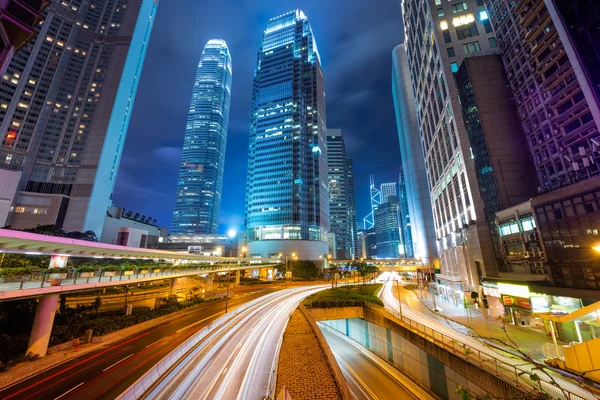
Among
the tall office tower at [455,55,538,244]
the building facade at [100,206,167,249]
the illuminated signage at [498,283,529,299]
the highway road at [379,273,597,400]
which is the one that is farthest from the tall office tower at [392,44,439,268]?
the building facade at [100,206,167,249]

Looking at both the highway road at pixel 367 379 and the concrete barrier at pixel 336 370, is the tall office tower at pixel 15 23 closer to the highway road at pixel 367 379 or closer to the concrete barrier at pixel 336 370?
the concrete barrier at pixel 336 370

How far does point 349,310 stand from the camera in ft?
129

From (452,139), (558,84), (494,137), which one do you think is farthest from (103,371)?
(558,84)

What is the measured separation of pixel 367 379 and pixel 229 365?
18.4m

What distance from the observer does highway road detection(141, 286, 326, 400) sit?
15820 millimetres

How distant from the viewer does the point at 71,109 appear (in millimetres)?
108000

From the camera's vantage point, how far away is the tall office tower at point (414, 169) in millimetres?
107231

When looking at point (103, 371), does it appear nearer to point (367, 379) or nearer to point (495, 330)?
point (367, 379)

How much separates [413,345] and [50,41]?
597ft

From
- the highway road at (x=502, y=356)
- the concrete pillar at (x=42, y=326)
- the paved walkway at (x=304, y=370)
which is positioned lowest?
the paved walkway at (x=304, y=370)

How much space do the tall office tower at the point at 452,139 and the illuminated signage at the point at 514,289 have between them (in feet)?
22.8

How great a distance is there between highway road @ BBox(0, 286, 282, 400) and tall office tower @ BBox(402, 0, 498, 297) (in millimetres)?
50071

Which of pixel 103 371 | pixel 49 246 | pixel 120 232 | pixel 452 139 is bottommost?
pixel 103 371

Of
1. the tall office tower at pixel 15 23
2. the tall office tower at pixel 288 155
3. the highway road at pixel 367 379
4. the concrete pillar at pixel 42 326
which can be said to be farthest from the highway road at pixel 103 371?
the tall office tower at pixel 288 155
